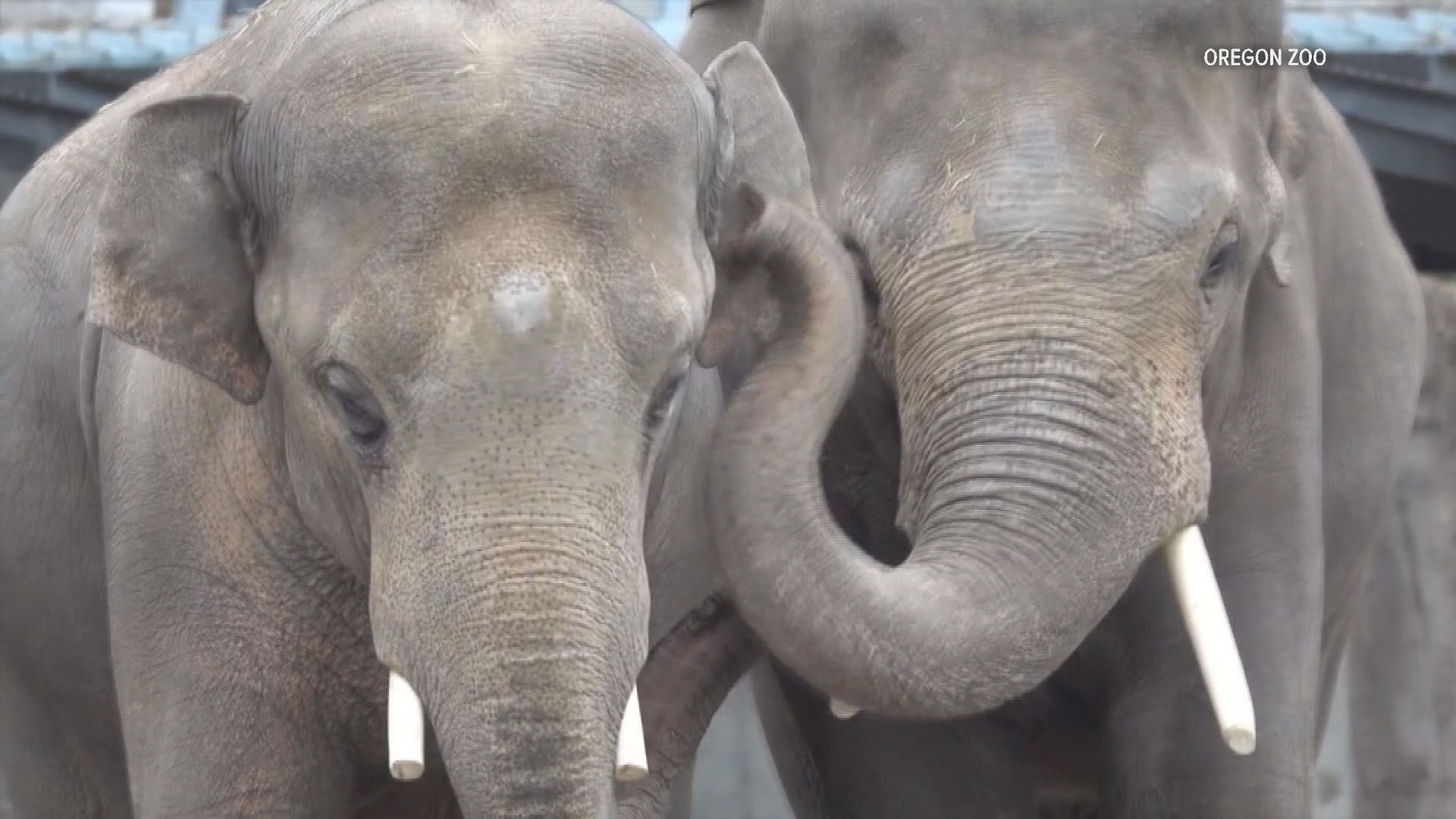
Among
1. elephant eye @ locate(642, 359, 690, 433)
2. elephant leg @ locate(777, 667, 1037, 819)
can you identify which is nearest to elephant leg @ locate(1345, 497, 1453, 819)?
elephant leg @ locate(777, 667, 1037, 819)

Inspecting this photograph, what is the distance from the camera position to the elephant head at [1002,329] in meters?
5.06

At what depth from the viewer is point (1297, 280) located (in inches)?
237

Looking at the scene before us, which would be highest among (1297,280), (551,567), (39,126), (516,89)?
(516,89)

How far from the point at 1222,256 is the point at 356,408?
5.29 feet

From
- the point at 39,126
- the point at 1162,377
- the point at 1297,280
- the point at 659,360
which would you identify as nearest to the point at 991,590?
the point at 1162,377

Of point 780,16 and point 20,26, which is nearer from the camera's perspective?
point 780,16

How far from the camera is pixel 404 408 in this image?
4.49 meters

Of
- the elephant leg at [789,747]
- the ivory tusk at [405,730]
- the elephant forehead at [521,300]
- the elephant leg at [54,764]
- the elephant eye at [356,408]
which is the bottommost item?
the elephant leg at [789,747]

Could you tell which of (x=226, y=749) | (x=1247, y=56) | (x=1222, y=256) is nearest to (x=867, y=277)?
(x=1222, y=256)

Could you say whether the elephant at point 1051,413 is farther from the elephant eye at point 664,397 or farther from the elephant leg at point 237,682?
the elephant leg at point 237,682

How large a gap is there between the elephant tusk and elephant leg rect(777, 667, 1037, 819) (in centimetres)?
87

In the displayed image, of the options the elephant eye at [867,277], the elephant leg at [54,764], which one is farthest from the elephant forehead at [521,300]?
the elephant leg at [54,764]

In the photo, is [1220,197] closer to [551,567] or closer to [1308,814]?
[1308,814]

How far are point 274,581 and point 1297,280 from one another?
77.8 inches
